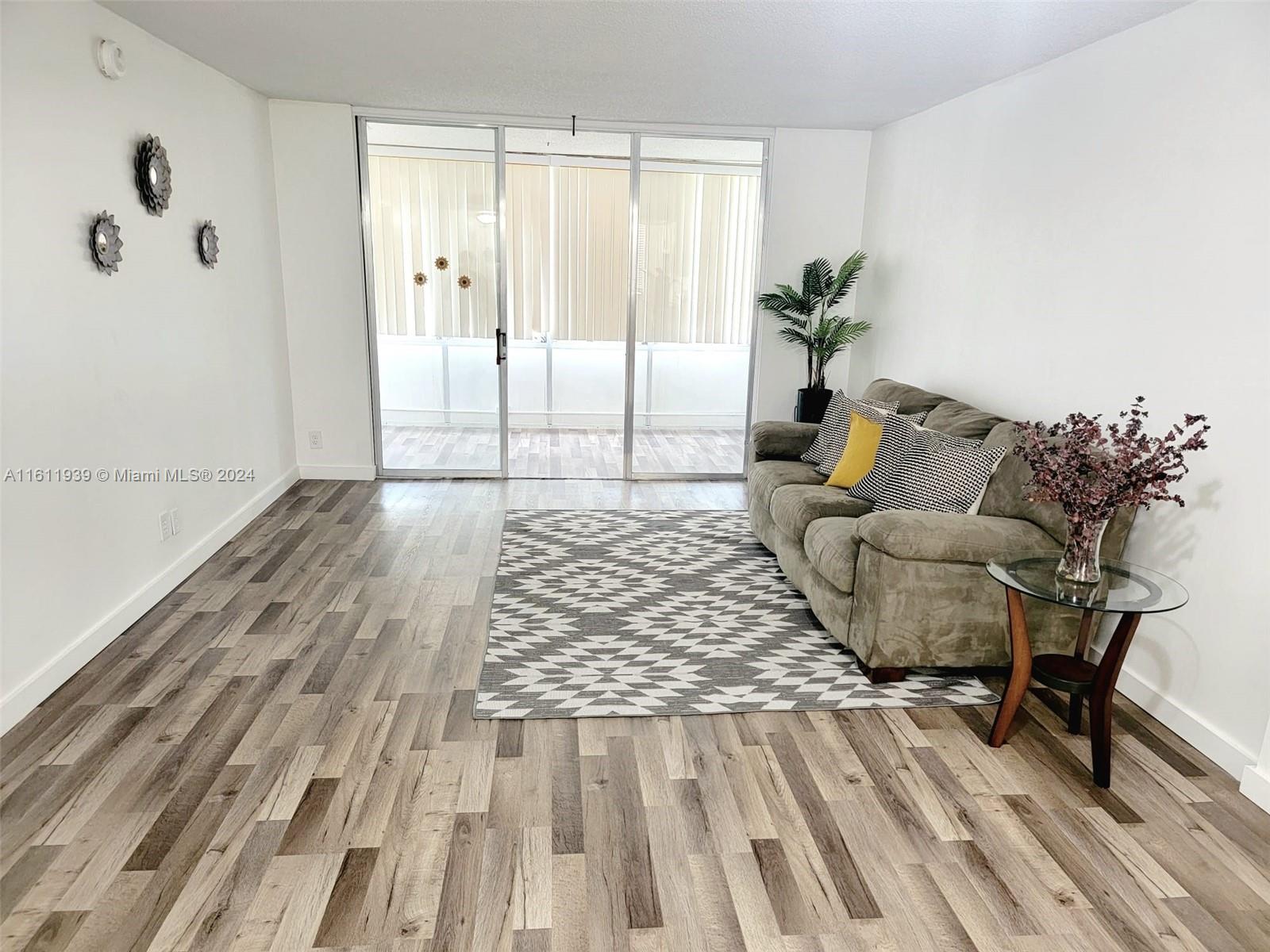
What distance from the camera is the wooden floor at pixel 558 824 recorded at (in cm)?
186

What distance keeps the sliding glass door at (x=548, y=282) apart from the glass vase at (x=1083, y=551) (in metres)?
3.69

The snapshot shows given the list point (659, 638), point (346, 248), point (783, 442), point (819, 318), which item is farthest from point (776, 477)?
point (346, 248)

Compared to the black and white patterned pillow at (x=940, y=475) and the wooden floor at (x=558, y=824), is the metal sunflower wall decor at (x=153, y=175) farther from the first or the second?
the black and white patterned pillow at (x=940, y=475)

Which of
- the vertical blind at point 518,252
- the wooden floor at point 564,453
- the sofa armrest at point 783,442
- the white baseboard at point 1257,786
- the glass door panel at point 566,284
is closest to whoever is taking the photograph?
the white baseboard at point 1257,786

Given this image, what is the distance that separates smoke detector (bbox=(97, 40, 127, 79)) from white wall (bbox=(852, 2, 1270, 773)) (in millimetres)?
3842

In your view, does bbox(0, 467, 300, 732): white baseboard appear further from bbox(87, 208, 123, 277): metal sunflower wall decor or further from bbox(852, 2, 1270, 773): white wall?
bbox(852, 2, 1270, 773): white wall

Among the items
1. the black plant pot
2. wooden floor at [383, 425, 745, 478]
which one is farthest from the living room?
wooden floor at [383, 425, 745, 478]

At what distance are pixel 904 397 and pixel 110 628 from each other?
3.78 m

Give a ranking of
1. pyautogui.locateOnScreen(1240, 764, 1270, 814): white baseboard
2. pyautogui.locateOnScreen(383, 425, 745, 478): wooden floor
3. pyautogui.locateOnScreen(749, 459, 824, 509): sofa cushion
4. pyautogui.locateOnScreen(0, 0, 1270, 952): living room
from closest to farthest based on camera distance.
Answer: pyautogui.locateOnScreen(0, 0, 1270, 952): living room < pyautogui.locateOnScreen(1240, 764, 1270, 814): white baseboard < pyautogui.locateOnScreen(749, 459, 824, 509): sofa cushion < pyautogui.locateOnScreen(383, 425, 745, 478): wooden floor

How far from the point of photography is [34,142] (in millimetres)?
2676

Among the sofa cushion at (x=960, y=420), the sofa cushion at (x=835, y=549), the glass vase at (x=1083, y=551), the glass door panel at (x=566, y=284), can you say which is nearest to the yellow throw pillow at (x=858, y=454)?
the sofa cushion at (x=960, y=420)

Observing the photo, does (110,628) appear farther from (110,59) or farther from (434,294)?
(434,294)

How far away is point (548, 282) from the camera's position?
640 cm

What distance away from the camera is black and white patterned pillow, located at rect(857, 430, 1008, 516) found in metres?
3.17
